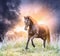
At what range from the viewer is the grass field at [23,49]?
2357mm

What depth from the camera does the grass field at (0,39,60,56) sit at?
2357 millimetres

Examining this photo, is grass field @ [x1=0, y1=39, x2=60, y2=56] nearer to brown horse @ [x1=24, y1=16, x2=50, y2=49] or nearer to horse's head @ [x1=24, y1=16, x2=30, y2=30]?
brown horse @ [x1=24, y1=16, x2=50, y2=49]

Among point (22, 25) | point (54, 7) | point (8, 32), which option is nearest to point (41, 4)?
point (54, 7)

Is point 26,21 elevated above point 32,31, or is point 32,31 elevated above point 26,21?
point 26,21

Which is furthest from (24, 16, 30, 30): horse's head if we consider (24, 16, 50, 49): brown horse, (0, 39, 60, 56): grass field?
(0, 39, 60, 56): grass field

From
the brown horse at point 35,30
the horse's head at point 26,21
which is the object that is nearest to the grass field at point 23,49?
the brown horse at point 35,30

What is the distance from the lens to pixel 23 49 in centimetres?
239

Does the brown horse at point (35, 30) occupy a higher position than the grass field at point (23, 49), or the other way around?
the brown horse at point (35, 30)

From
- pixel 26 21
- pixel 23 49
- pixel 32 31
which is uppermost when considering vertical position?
pixel 26 21

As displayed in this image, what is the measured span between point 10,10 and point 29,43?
16.2 inches

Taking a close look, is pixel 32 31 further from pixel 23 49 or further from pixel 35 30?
pixel 23 49

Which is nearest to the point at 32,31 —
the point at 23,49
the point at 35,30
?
the point at 35,30

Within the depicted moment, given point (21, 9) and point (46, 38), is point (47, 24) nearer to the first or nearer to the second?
point (46, 38)

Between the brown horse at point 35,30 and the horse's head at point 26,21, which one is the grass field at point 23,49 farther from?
the horse's head at point 26,21
